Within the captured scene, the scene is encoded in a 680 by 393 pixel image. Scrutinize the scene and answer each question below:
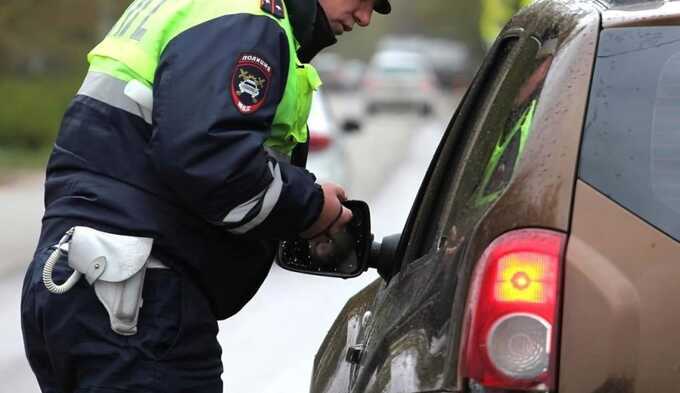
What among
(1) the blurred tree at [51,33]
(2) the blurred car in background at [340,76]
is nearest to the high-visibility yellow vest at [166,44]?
(1) the blurred tree at [51,33]

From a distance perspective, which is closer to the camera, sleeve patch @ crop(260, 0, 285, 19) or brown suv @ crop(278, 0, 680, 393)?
brown suv @ crop(278, 0, 680, 393)

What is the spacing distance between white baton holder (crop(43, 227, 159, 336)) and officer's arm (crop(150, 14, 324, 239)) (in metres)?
0.16

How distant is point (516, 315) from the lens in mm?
2383

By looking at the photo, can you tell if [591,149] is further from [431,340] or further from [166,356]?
[166,356]

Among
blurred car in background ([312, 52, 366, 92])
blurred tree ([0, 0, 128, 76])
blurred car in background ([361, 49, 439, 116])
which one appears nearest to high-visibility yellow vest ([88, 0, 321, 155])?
blurred tree ([0, 0, 128, 76])

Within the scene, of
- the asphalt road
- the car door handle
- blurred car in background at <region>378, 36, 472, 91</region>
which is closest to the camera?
the car door handle

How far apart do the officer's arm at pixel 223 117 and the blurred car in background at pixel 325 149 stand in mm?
8765

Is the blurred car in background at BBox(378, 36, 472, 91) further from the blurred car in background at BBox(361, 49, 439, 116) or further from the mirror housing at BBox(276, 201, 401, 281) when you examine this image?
the mirror housing at BBox(276, 201, 401, 281)

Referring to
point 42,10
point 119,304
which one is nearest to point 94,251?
point 119,304

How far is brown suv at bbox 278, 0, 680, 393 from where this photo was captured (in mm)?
2330

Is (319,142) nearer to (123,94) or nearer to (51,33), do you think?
(123,94)

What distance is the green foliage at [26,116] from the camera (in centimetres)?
2238

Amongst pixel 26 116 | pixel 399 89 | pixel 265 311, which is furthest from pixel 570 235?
pixel 399 89

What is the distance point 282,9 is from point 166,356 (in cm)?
79
